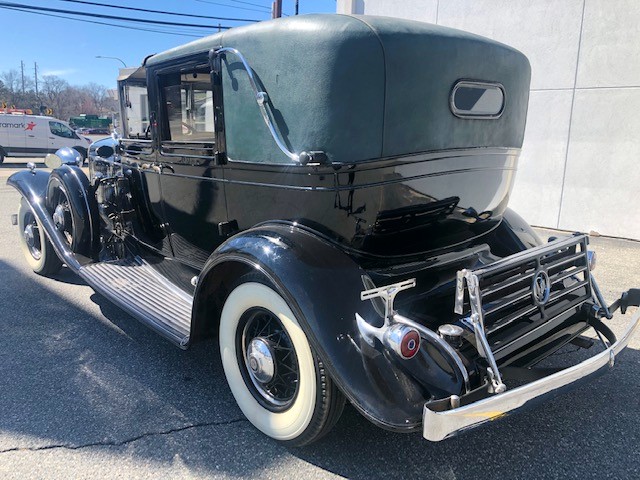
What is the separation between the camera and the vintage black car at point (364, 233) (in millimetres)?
2123

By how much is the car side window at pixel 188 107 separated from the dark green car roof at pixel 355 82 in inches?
11.5

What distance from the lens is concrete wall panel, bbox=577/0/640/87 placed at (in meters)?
6.77

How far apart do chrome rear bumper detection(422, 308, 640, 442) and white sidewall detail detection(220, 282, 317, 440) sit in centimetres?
59

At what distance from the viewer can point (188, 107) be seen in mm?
3127

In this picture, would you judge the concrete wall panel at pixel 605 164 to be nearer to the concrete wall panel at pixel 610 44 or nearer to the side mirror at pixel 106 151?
the concrete wall panel at pixel 610 44

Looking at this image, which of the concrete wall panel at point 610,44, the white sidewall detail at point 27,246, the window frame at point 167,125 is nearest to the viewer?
the window frame at point 167,125

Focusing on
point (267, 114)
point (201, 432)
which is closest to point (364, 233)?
point (267, 114)

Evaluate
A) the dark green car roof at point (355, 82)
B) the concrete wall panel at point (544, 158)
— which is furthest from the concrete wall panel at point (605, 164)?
the dark green car roof at point (355, 82)

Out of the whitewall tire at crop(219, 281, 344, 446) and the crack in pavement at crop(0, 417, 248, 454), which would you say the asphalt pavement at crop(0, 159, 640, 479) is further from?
the whitewall tire at crop(219, 281, 344, 446)

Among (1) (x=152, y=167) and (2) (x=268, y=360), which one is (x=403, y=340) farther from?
(1) (x=152, y=167)

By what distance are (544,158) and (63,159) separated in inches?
269

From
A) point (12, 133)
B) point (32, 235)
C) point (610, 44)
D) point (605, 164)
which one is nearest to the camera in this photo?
point (32, 235)

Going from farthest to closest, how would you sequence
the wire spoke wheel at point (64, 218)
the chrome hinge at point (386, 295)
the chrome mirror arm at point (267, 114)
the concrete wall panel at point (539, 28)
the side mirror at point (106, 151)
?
the concrete wall panel at point (539, 28) → the wire spoke wheel at point (64, 218) → the side mirror at point (106, 151) → the chrome mirror arm at point (267, 114) → the chrome hinge at point (386, 295)

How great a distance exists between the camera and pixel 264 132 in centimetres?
253
